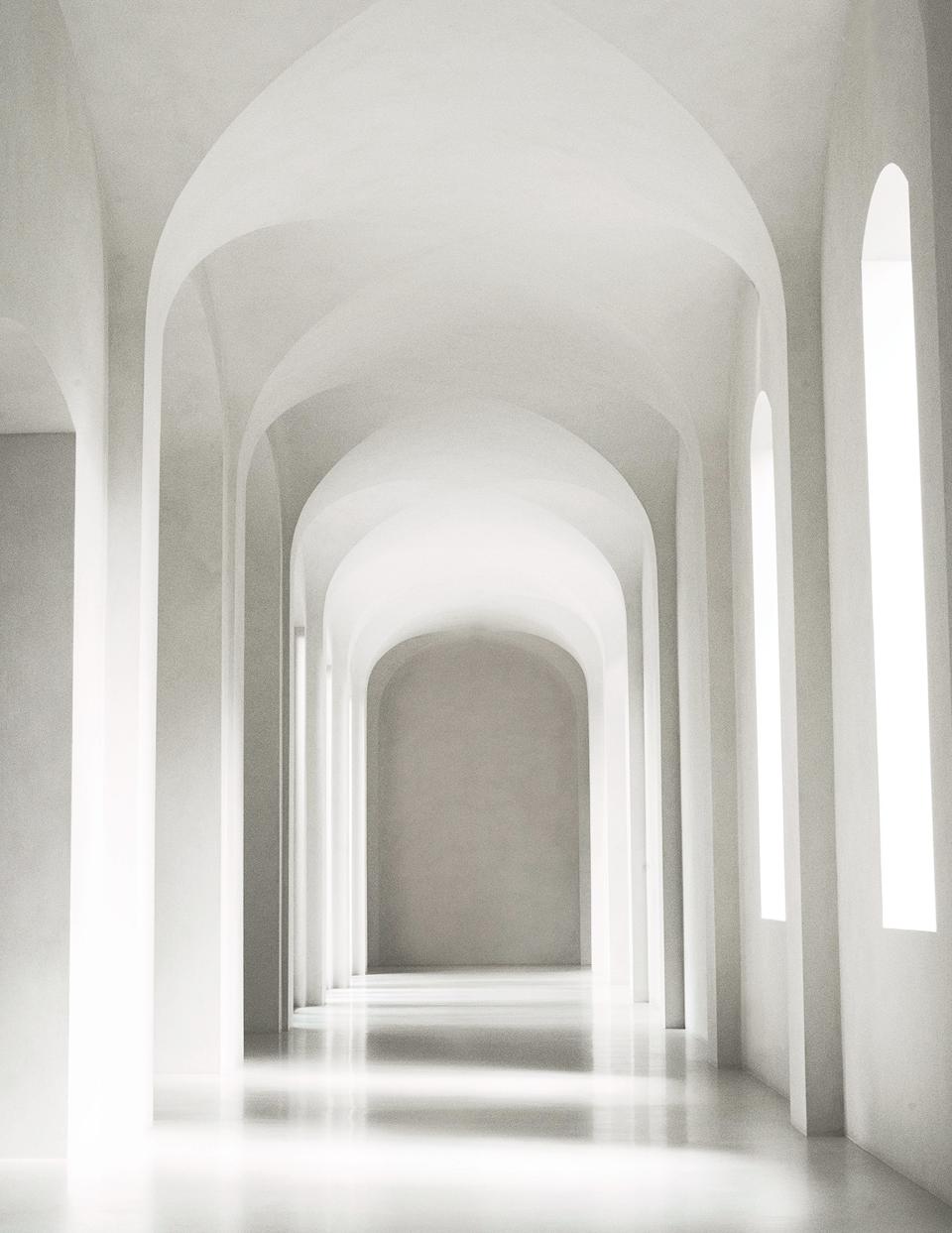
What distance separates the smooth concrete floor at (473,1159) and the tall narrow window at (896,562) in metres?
1.49

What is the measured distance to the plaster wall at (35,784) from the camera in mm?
8172

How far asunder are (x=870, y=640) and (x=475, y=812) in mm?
Result: 23914

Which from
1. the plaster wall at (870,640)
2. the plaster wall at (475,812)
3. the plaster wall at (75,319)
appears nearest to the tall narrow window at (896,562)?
the plaster wall at (870,640)

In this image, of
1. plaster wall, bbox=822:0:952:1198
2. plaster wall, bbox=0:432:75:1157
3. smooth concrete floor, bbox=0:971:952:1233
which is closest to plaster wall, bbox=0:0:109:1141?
plaster wall, bbox=0:432:75:1157

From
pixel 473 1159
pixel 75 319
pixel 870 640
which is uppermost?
Result: pixel 75 319

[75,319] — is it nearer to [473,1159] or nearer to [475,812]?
[473,1159]

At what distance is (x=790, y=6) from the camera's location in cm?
837

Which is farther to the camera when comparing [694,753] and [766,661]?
[694,753]

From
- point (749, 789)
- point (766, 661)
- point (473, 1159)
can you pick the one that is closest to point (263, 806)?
point (749, 789)

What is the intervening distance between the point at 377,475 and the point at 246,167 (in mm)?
7721

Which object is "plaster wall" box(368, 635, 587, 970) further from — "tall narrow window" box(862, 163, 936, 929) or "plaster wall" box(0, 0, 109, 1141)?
"tall narrow window" box(862, 163, 936, 929)

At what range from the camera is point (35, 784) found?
835cm

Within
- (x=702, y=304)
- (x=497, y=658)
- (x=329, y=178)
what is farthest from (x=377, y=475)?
(x=497, y=658)

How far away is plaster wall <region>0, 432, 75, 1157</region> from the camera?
8172mm
